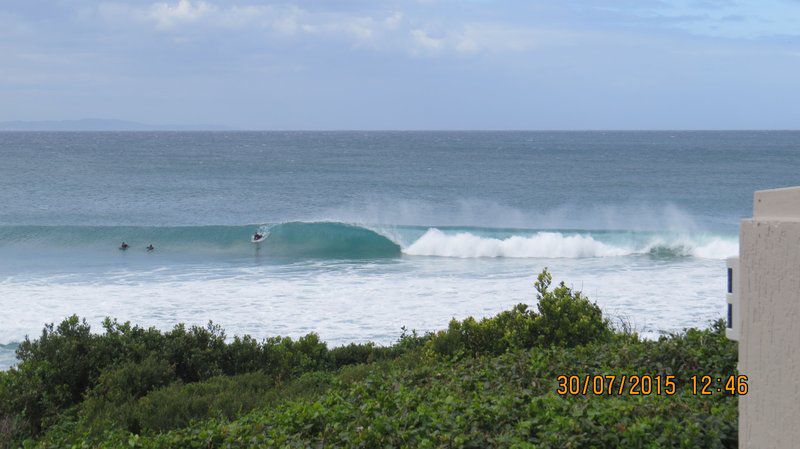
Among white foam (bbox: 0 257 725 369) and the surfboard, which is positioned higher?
the surfboard

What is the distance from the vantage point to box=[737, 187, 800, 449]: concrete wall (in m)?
2.07

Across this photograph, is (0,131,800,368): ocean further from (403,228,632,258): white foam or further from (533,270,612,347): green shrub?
(533,270,612,347): green shrub

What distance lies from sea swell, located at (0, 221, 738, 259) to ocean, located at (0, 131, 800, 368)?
97 millimetres

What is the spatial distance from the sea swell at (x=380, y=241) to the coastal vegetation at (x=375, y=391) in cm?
1720

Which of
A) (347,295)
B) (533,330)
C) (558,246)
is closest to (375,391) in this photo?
(533,330)

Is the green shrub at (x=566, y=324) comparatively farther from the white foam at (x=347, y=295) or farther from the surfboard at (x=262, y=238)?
the surfboard at (x=262, y=238)

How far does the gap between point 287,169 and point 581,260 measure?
140ft

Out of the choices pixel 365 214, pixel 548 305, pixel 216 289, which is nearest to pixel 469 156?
pixel 365 214

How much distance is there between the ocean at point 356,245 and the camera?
655 inches
